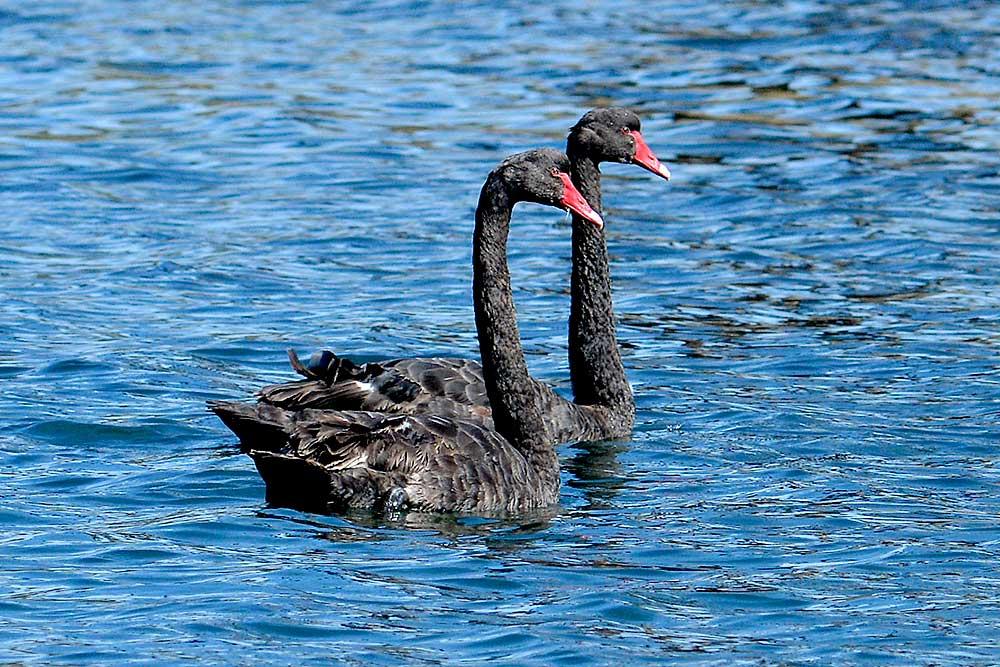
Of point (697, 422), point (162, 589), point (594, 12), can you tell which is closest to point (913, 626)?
point (162, 589)

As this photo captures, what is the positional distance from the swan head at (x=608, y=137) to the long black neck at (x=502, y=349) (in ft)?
6.19

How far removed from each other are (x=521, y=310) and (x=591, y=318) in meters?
2.25

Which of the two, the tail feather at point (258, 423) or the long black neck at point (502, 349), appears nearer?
the tail feather at point (258, 423)

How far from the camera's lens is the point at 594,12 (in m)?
26.6

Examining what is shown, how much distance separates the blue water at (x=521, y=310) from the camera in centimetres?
740

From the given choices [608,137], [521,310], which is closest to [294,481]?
[608,137]

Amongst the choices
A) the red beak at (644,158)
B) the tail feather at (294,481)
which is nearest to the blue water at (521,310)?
the tail feather at (294,481)

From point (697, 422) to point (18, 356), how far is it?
422 centimetres

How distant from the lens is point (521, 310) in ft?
44.1

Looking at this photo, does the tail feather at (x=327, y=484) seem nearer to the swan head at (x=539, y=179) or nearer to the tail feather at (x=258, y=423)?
the tail feather at (x=258, y=423)

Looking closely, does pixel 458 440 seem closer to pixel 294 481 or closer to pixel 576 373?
pixel 294 481

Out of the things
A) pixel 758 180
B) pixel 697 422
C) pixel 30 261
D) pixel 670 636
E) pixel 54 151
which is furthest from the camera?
pixel 54 151

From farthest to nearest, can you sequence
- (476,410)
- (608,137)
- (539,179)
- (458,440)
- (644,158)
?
(644,158) < (608,137) < (476,410) < (539,179) < (458,440)

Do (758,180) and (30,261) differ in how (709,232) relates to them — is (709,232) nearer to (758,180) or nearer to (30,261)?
(758,180)
